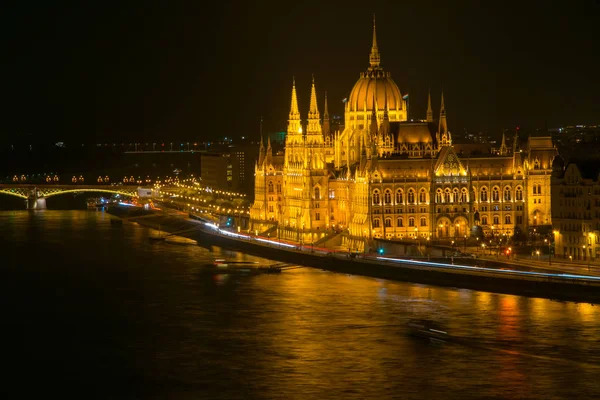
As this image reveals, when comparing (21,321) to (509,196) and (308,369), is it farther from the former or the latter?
(509,196)

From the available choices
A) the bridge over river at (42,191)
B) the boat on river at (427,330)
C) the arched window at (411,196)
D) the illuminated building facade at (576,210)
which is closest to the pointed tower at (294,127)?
the arched window at (411,196)

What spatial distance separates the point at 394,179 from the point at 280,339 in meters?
21.8

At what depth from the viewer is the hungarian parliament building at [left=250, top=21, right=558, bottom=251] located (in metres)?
67.6

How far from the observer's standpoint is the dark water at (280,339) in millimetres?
40812

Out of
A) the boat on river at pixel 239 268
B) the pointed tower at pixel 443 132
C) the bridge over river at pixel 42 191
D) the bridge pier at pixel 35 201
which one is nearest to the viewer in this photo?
the boat on river at pixel 239 268

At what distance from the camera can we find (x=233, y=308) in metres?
54.5

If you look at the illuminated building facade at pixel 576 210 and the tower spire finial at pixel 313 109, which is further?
the tower spire finial at pixel 313 109

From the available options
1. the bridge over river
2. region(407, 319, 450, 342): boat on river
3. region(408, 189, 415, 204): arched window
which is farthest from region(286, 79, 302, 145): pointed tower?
the bridge over river

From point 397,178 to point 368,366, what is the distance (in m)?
25.3

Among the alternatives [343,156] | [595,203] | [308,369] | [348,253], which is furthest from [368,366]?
[343,156]

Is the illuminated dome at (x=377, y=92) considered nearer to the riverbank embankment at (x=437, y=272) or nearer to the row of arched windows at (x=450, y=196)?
the riverbank embankment at (x=437, y=272)

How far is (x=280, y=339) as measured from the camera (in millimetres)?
47125

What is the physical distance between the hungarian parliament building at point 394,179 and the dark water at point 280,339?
18.3 feet

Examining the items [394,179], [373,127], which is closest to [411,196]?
[394,179]
